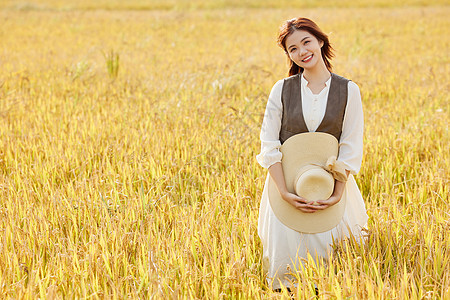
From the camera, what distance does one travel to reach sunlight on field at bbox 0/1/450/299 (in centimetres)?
152

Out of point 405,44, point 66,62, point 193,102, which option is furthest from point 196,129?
point 405,44

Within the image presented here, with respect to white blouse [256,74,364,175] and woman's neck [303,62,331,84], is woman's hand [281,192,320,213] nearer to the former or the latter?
white blouse [256,74,364,175]

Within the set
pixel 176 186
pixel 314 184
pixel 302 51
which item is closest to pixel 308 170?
pixel 314 184

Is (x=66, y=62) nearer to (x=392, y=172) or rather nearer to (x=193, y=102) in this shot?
(x=193, y=102)

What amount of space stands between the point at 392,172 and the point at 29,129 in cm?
259

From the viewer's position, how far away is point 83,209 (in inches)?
82.6

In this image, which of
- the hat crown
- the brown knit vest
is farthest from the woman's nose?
the hat crown

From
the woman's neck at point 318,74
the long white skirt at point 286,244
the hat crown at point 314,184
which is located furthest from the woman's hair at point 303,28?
the long white skirt at point 286,244

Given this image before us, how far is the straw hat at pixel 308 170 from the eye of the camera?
166 centimetres

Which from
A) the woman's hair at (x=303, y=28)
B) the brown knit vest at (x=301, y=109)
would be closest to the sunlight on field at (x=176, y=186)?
the brown knit vest at (x=301, y=109)

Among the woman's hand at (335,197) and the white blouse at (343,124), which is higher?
the white blouse at (343,124)

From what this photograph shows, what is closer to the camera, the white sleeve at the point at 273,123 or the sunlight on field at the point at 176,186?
the sunlight on field at the point at 176,186

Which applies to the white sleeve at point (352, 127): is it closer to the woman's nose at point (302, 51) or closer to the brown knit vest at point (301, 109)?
the brown knit vest at point (301, 109)

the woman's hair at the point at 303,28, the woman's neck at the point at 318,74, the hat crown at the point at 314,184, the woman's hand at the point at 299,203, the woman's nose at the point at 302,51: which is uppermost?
the woman's hair at the point at 303,28
